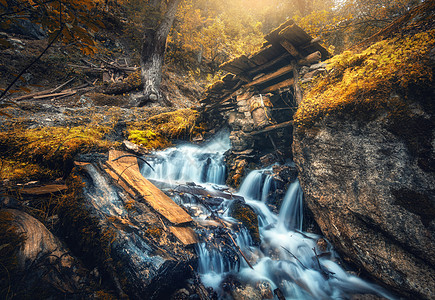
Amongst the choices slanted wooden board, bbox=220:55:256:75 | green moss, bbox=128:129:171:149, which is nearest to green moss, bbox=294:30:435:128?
slanted wooden board, bbox=220:55:256:75

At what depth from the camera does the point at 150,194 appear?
3.22 meters

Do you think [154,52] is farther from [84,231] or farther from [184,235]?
[184,235]

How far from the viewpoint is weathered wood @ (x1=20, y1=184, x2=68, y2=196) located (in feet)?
8.87

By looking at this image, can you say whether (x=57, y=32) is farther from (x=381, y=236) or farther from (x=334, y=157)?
(x=381, y=236)

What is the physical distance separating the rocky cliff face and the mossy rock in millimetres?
1496

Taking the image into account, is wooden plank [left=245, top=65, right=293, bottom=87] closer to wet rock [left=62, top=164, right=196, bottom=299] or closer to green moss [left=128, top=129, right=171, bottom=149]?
green moss [left=128, top=129, right=171, bottom=149]

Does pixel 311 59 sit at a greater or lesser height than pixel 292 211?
greater

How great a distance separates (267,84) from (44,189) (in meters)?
7.68

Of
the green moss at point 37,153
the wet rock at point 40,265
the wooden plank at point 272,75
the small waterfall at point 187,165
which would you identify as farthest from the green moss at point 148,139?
the wet rock at point 40,265

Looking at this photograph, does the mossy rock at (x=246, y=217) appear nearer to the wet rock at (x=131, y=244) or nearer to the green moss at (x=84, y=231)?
the wet rock at (x=131, y=244)

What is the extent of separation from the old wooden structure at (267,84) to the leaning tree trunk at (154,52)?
→ 4.00 metres

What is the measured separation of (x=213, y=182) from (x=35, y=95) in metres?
10.0

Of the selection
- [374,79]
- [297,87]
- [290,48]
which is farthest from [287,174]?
[290,48]

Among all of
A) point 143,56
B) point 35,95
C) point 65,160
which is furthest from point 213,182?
point 35,95
